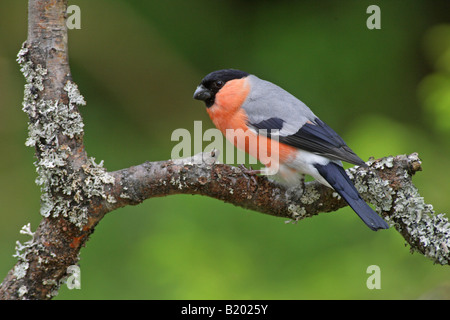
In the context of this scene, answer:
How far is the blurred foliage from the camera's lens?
271 cm

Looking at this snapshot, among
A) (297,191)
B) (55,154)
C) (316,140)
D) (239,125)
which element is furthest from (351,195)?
(55,154)

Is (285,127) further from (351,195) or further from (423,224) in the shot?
(423,224)

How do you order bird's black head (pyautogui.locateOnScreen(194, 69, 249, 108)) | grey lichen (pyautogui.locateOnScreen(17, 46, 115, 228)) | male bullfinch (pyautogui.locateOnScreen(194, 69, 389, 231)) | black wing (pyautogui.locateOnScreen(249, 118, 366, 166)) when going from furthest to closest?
bird's black head (pyautogui.locateOnScreen(194, 69, 249, 108))
black wing (pyautogui.locateOnScreen(249, 118, 366, 166))
male bullfinch (pyautogui.locateOnScreen(194, 69, 389, 231))
grey lichen (pyautogui.locateOnScreen(17, 46, 115, 228))

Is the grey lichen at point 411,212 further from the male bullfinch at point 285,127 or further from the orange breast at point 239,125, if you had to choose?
the orange breast at point 239,125

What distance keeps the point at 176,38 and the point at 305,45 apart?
75cm

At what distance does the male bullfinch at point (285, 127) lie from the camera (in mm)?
2031

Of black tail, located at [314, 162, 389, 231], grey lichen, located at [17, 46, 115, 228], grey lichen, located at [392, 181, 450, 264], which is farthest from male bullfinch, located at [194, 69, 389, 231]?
grey lichen, located at [17, 46, 115, 228]

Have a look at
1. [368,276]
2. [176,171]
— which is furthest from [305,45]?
[176,171]

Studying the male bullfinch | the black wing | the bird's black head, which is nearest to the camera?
the male bullfinch

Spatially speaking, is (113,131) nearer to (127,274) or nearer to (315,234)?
(127,274)

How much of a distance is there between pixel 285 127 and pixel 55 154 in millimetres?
897

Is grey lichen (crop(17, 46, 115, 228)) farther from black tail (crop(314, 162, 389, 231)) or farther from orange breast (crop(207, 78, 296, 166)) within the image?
black tail (crop(314, 162, 389, 231))

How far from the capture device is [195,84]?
11.2ft

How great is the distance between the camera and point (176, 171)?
6.31 feet
